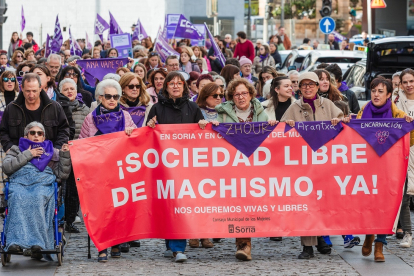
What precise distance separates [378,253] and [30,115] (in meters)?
3.59

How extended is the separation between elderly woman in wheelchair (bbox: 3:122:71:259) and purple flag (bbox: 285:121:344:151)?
2.22 meters

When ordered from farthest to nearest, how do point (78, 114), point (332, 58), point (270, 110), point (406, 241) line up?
point (332, 58)
point (78, 114)
point (270, 110)
point (406, 241)

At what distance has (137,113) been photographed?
10289 millimetres

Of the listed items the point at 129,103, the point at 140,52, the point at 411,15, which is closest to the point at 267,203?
the point at 129,103

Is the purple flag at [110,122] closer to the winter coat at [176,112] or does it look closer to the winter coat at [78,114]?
the winter coat at [176,112]

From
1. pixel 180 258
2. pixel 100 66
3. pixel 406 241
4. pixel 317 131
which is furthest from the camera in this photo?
pixel 100 66

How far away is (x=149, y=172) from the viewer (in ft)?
29.4

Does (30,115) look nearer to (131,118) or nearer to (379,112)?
(131,118)

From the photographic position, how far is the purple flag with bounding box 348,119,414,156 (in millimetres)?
9062

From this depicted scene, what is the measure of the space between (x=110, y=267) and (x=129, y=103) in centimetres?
233

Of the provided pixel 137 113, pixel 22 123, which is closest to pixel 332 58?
pixel 137 113

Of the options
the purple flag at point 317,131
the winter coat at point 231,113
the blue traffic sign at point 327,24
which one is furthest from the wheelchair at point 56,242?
the blue traffic sign at point 327,24

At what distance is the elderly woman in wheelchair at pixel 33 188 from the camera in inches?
331

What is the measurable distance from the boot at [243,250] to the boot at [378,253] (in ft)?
3.85
